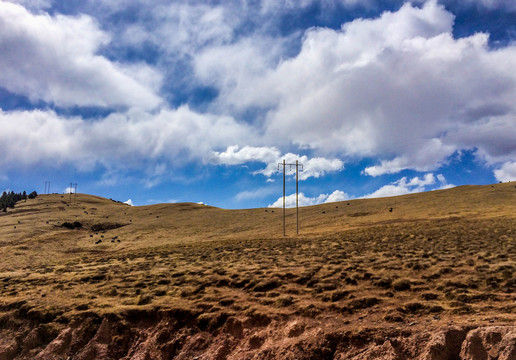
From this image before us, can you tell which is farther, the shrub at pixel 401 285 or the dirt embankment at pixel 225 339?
the shrub at pixel 401 285

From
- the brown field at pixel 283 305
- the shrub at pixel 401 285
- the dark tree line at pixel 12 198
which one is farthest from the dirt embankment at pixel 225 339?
the dark tree line at pixel 12 198

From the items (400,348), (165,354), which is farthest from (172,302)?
(400,348)

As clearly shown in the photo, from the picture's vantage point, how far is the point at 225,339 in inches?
412

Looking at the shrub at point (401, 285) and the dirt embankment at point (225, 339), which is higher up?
the shrub at point (401, 285)

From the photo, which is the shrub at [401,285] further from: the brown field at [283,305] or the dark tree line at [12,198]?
the dark tree line at [12,198]

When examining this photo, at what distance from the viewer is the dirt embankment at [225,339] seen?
786cm

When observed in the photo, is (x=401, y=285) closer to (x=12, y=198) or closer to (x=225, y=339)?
(x=225, y=339)

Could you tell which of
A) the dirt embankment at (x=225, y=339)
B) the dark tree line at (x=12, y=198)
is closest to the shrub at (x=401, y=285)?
the dirt embankment at (x=225, y=339)

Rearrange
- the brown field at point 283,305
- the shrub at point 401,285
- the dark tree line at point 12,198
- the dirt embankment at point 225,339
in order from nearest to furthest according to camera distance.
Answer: the dirt embankment at point 225,339, the brown field at point 283,305, the shrub at point 401,285, the dark tree line at point 12,198

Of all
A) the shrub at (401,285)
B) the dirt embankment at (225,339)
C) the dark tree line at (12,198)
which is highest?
the dark tree line at (12,198)

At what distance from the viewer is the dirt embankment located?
7.86 metres

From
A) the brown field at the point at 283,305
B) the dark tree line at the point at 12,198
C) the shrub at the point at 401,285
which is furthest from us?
the dark tree line at the point at 12,198

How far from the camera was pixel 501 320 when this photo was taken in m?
8.84

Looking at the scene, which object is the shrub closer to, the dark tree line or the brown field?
the brown field
